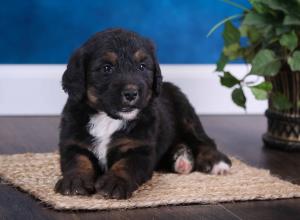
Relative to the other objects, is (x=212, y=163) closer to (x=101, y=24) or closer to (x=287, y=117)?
(x=287, y=117)

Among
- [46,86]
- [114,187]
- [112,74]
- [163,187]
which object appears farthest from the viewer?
[46,86]

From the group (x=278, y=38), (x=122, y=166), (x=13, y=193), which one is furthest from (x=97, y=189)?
(x=278, y=38)

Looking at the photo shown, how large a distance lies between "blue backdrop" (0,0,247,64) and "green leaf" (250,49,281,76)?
141 cm

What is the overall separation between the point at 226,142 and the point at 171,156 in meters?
0.90

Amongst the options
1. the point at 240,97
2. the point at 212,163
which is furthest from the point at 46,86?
the point at 212,163

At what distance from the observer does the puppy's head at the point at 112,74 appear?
7.59ft

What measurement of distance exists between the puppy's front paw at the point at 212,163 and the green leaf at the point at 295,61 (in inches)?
24.2

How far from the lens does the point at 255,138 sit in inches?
149

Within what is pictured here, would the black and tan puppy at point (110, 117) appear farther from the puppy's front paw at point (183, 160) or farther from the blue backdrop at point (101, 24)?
the blue backdrop at point (101, 24)

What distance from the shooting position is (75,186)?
2.23 metres

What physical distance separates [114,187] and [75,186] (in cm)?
13

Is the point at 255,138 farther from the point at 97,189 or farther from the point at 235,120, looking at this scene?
the point at 97,189

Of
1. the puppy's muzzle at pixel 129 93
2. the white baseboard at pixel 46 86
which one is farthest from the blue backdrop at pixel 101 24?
the puppy's muzzle at pixel 129 93

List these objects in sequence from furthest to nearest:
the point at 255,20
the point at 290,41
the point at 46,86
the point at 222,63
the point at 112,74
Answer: the point at 46,86 → the point at 222,63 → the point at 255,20 → the point at 290,41 → the point at 112,74
